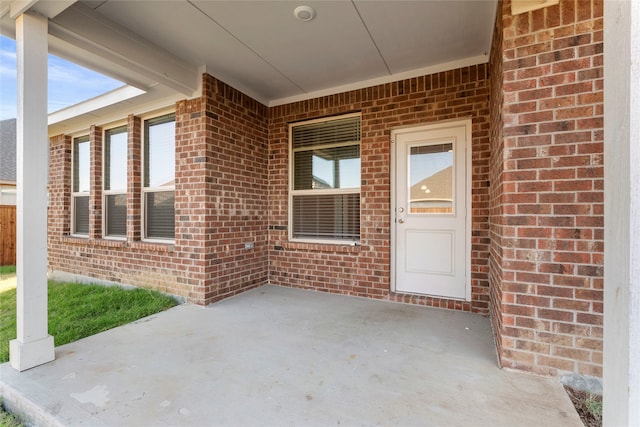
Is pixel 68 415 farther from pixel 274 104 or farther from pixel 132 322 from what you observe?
pixel 274 104

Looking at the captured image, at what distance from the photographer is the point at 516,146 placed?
1968 mm

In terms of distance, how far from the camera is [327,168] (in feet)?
13.5

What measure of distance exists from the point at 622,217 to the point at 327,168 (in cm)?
356

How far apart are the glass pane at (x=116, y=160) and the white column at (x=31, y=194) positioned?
252 cm

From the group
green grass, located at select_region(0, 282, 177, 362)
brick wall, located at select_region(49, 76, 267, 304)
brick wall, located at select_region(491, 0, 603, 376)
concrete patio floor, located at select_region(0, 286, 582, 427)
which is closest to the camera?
concrete patio floor, located at select_region(0, 286, 582, 427)

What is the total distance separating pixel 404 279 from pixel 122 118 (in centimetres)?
463

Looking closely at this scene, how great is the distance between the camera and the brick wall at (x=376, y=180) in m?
3.14

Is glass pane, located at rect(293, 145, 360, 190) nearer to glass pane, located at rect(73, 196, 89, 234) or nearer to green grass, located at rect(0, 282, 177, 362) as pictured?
green grass, located at rect(0, 282, 177, 362)

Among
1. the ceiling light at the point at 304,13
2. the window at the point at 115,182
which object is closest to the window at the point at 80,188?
the window at the point at 115,182

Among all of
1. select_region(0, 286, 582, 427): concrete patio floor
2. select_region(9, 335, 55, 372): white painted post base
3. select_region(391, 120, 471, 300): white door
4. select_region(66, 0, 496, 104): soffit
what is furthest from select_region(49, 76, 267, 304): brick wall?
select_region(391, 120, 471, 300): white door

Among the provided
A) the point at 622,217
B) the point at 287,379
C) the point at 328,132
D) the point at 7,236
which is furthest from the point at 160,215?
the point at 7,236

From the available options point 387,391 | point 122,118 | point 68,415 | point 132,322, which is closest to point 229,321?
point 132,322

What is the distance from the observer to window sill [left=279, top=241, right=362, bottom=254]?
3.81 m

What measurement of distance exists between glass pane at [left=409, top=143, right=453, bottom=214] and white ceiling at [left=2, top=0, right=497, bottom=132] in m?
0.93
